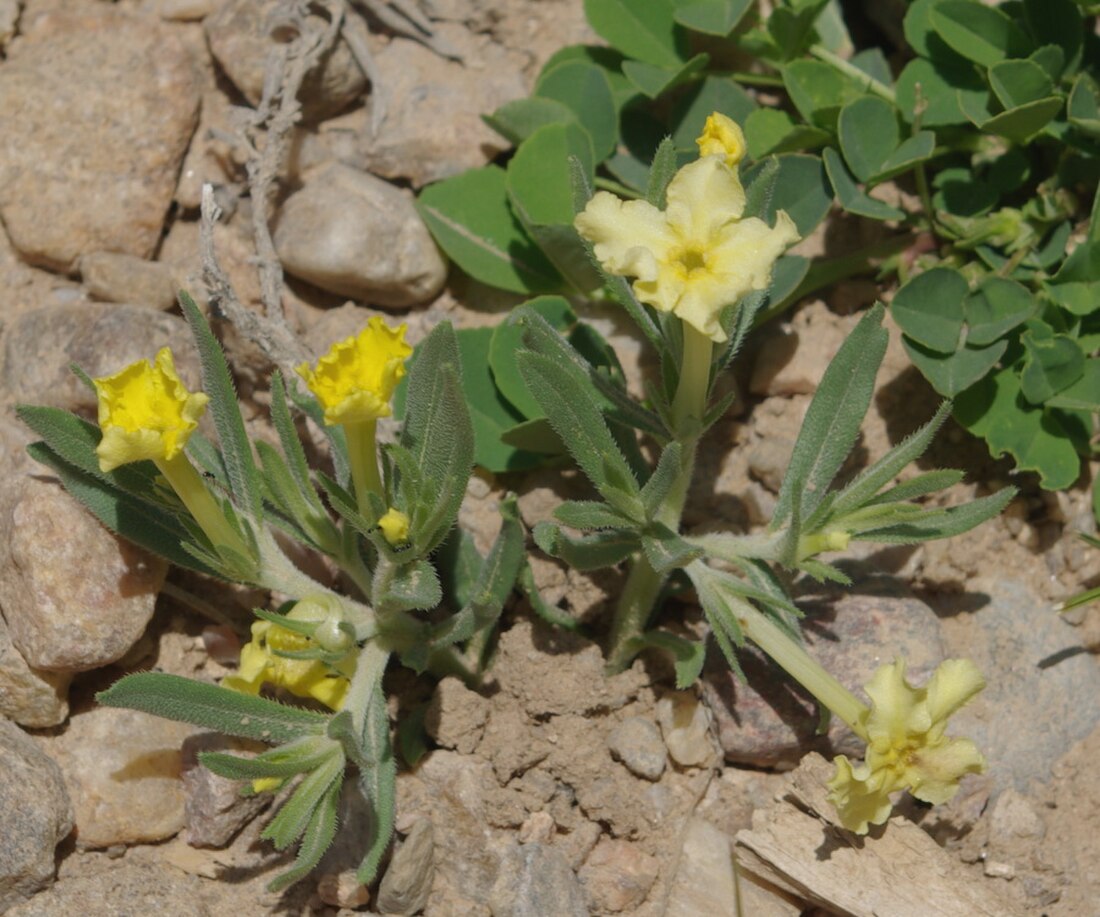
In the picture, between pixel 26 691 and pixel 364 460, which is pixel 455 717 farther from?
pixel 26 691

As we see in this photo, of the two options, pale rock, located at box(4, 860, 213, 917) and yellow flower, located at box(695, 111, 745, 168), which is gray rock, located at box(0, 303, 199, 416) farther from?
yellow flower, located at box(695, 111, 745, 168)

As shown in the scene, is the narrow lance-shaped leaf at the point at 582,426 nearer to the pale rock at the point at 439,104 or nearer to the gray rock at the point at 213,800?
the gray rock at the point at 213,800

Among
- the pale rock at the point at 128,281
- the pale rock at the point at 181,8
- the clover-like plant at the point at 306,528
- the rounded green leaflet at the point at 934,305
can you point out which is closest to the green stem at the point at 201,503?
the clover-like plant at the point at 306,528

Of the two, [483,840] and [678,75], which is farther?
[678,75]

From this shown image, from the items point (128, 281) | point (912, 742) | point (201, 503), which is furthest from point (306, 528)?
point (912, 742)

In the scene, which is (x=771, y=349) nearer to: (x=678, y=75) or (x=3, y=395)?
(x=678, y=75)

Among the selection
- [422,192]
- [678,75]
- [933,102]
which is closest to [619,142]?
[678,75]
